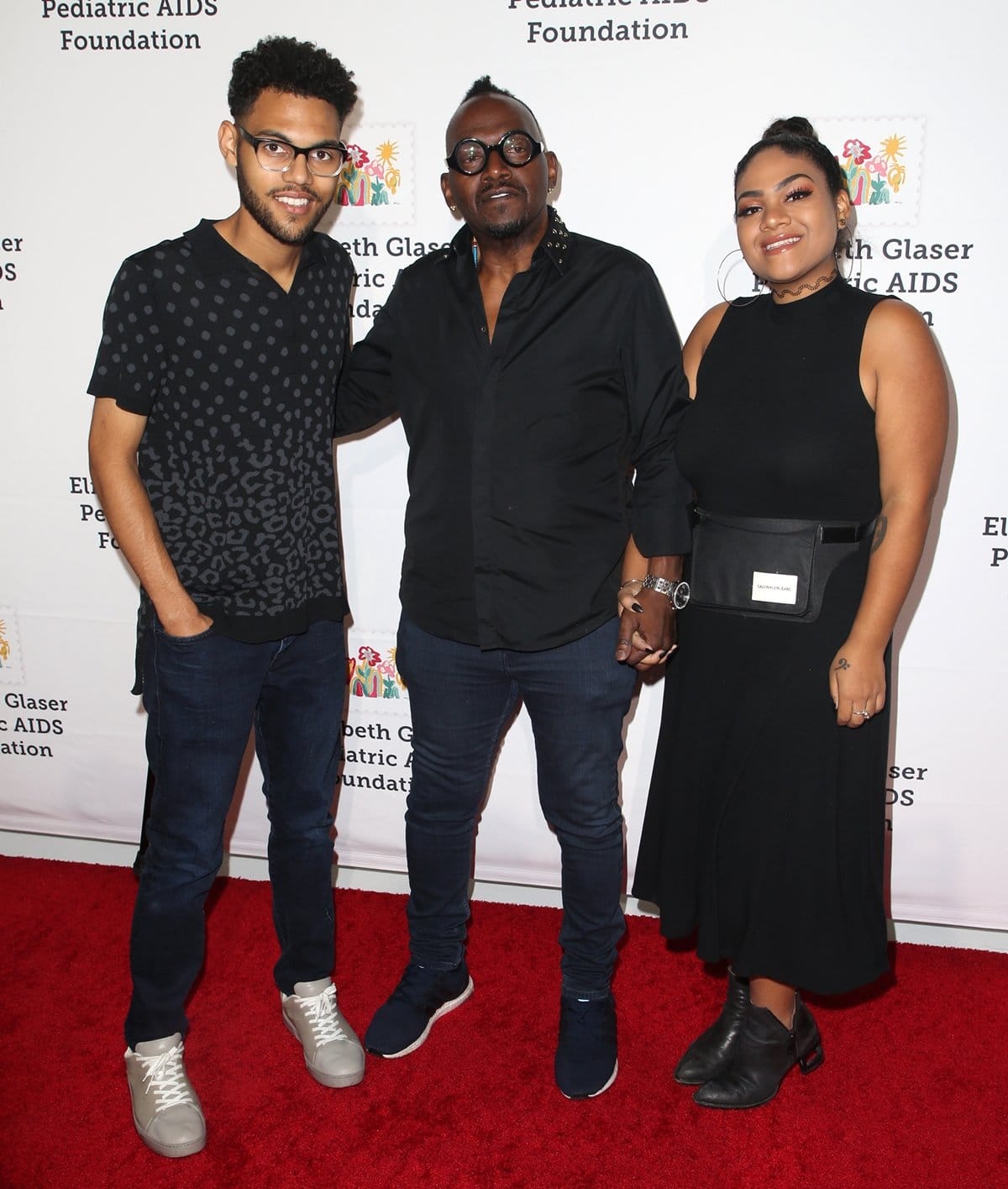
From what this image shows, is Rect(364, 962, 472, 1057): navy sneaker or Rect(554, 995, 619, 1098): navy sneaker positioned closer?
Rect(554, 995, 619, 1098): navy sneaker

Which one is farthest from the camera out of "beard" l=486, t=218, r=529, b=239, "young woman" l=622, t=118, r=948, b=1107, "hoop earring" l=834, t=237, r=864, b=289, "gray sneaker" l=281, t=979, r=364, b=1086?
"hoop earring" l=834, t=237, r=864, b=289

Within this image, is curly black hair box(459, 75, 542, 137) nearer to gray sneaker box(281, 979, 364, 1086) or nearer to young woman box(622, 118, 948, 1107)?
young woman box(622, 118, 948, 1107)

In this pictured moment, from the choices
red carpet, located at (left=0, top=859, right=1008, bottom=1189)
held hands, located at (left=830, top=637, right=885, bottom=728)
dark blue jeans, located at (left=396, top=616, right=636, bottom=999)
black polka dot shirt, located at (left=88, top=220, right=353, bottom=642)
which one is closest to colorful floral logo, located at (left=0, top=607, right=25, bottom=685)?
red carpet, located at (left=0, top=859, right=1008, bottom=1189)

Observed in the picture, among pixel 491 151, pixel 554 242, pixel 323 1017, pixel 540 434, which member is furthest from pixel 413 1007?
pixel 491 151

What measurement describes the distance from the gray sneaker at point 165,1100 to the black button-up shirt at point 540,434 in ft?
3.31

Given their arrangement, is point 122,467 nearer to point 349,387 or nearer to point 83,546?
point 349,387

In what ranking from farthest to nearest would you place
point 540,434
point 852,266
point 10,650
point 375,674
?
point 10,650
point 375,674
point 852,266
point 540,434

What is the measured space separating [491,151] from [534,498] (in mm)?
643

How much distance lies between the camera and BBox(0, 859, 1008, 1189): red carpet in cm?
193

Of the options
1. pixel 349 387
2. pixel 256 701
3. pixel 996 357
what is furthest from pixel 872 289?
pixel 256 701

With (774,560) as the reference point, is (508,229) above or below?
above

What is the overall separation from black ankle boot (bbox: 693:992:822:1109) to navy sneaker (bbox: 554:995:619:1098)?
7.6 inches

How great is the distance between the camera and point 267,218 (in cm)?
184

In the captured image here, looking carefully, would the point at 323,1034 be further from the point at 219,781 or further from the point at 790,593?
the point at 790,593
